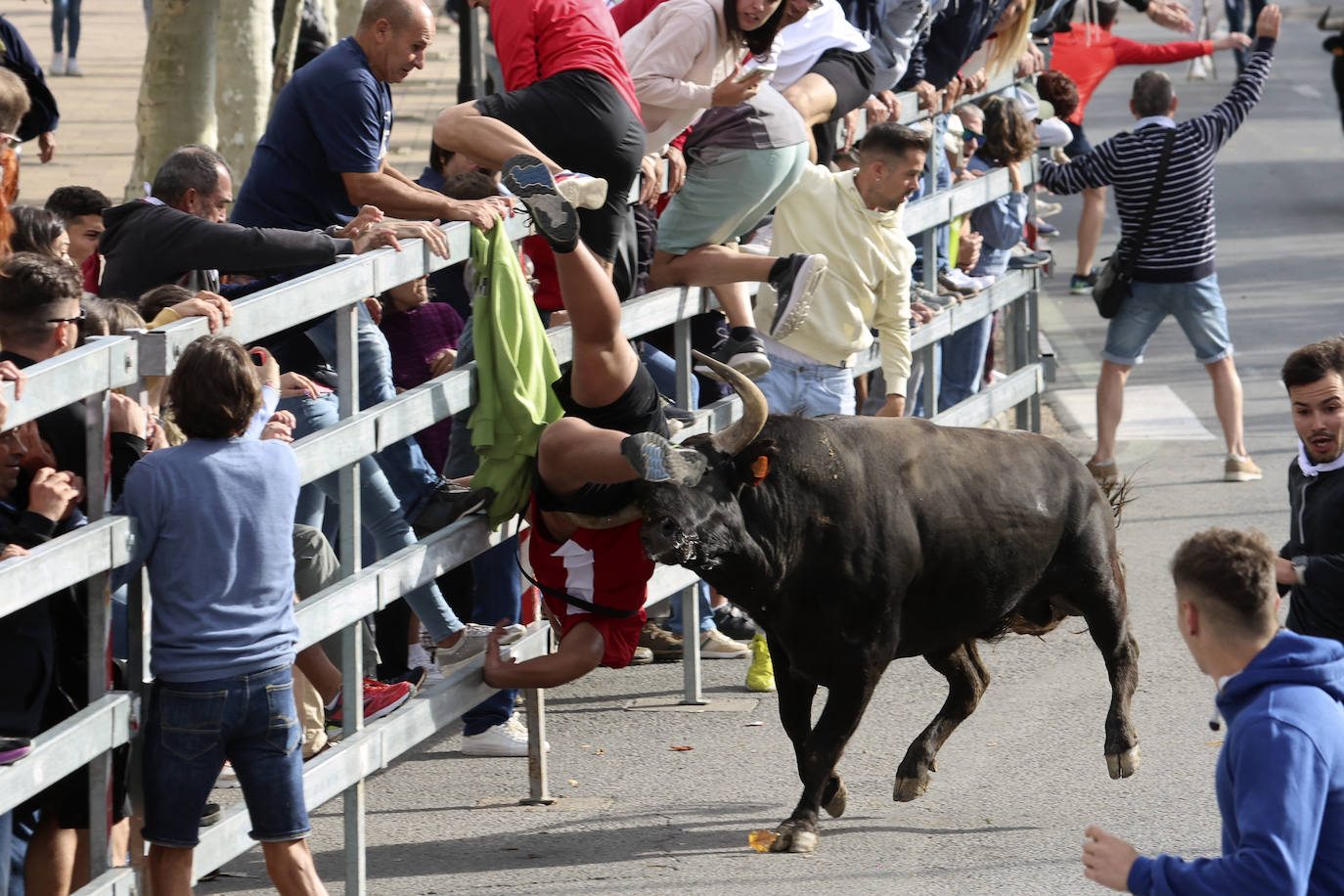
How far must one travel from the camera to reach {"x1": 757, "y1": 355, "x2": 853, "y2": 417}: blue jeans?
779cm

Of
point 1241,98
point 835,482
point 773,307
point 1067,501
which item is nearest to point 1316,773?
point 835,482

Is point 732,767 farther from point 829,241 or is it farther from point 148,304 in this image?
point 148,304

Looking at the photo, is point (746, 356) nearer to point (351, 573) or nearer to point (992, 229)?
point (351, 573)

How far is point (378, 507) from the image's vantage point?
19.9ft

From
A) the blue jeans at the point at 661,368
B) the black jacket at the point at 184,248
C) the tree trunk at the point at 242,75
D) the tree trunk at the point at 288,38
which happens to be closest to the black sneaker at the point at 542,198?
the black jacket at the point at 184,248

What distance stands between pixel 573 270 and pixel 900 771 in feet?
6.85

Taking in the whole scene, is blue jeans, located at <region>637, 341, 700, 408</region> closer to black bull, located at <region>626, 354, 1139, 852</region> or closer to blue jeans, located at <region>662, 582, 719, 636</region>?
blue jeans, located at <region>662, 582, 719, 636</region>

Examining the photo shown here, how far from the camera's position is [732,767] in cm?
707

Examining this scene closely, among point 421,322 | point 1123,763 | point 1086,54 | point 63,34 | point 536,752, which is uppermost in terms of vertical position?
point 421,322

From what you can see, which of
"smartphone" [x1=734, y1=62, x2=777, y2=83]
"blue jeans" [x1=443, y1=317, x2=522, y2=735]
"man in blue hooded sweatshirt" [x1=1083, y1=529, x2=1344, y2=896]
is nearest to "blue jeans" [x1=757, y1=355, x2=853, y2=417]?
"smartphone" [x1=734, y1=62, x2=777, y2=83]

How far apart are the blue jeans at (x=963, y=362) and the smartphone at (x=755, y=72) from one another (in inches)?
140

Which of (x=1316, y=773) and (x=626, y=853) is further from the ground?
(x=1316, y=773)

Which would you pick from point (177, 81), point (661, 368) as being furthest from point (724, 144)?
point (177, 81)

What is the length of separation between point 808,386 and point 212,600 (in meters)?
3.62
